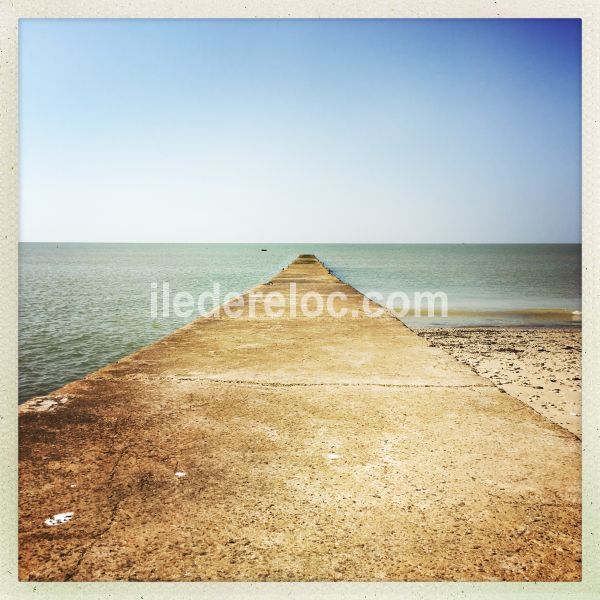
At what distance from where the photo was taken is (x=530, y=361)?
6.81 meters

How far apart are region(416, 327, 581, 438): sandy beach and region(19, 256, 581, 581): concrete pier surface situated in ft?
5.16

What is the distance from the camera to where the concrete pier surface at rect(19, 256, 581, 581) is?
1.47m

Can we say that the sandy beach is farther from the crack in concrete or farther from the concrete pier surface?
the crack in concrete

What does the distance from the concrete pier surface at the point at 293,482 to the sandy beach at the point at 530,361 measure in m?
1.57

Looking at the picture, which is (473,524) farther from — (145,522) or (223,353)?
(223,353)

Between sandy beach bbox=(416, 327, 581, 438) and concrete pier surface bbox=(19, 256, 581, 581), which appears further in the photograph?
sandy beach bbox=(416, 327, 581, 438)

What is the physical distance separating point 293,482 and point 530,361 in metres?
5.99

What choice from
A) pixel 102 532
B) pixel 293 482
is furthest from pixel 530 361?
pixel 102 532

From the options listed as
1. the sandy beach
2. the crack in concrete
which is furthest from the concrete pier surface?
the sandy beach

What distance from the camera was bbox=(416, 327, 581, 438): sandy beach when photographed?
475 centimetres

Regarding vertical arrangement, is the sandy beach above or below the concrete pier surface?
below

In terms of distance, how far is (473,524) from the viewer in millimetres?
1636

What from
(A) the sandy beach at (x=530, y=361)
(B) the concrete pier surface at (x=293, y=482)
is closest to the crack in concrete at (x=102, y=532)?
(B) the concrete pier surface at (x=293, y=482)
